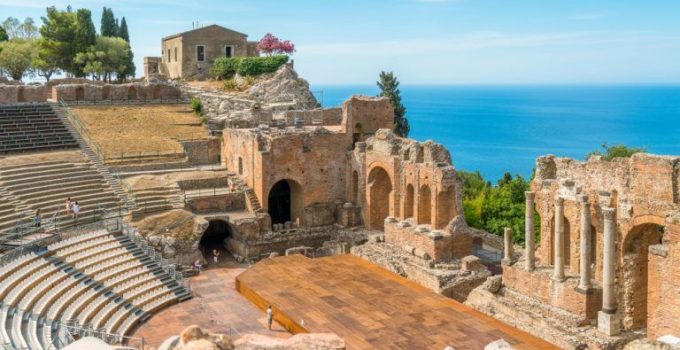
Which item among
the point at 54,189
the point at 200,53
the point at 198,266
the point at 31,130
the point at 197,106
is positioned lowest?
the point at 198,266

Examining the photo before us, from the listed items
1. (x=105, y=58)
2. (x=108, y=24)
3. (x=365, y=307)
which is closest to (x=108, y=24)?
(x=108, y=24)

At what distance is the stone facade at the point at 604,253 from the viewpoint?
20.6 metres

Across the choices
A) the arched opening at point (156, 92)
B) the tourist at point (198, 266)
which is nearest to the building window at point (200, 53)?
the arched opening at point (156, 92)

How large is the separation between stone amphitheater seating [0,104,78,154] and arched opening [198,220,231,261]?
8.72 m

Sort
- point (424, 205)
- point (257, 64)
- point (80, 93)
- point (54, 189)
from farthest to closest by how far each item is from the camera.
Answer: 1. point (257, 64)
2. point (80, 93)
3. point (54, 189)
4. point (424, 205)

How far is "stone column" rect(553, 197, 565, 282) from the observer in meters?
23.6

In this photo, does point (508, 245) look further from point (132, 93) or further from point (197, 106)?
point (132, 93)

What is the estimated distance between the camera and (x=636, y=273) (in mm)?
22344

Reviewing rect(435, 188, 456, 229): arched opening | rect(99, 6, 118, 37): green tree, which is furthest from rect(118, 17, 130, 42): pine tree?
rect(435, 188, 456, 229): arched opening

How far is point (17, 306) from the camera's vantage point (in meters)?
20.5

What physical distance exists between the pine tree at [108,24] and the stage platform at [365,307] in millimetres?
47389

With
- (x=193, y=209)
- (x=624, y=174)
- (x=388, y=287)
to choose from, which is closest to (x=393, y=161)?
(x=388, y=287)

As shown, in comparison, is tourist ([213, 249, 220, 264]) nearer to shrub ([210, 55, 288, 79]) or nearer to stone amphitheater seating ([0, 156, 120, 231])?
stone amphitheater seating ([0, 156, 120, 231])

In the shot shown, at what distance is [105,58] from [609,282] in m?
45.8
